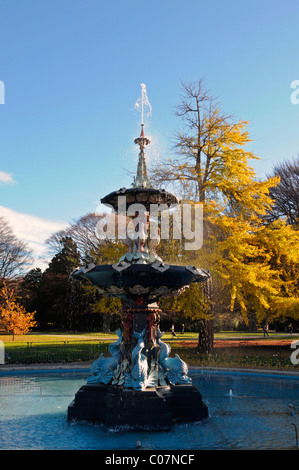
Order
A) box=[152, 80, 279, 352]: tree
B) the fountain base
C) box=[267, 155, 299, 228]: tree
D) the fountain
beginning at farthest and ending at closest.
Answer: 1. box=[267, 155, 299, 228]: tree
2. box=[152, 80, 279, 352]: tree
3. the fountain
4. the fountain base

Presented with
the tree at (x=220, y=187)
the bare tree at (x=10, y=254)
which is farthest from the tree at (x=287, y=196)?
the bare tree at (x=10, y=254)

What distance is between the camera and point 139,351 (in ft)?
27.5

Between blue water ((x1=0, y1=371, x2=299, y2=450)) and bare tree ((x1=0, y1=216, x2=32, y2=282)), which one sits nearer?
blue water ((x1=0, y1=371, x2=299, y2=450))

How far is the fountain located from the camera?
7.88m

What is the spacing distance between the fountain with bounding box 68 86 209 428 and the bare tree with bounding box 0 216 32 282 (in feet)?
132

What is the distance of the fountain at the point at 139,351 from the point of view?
7.88 meters

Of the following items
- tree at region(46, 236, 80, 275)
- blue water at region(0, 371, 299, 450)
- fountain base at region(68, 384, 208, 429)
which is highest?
tree at region(46, 236, 80, 275)

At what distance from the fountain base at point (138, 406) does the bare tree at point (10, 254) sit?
41261 mm

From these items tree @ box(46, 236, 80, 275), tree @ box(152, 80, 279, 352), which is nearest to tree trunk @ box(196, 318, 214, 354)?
tree @ box(152, 80, 279, 352)

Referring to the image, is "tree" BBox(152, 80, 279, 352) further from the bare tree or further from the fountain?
the bare tree

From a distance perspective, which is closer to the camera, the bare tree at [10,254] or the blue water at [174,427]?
the blue water at [174,427]

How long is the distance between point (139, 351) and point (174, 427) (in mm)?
1544

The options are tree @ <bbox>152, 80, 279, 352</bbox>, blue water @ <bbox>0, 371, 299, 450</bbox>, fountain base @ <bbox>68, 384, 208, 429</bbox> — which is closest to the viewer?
blue water @ <bbox>0, 371, 299, 450</bbox>

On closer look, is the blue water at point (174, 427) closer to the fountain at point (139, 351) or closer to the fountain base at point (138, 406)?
the fountain base at point (138, 406)
